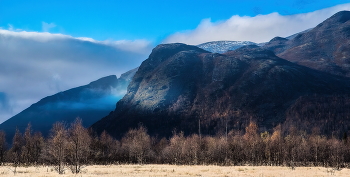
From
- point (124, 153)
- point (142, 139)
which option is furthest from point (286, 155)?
point (124, 153)

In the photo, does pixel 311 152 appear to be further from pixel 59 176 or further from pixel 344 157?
pixel 59 176

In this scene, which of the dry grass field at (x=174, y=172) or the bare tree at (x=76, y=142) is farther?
the bare tree at (x=76, y=142)

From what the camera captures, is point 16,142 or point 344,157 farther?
point 16,142

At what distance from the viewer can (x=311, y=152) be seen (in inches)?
5428

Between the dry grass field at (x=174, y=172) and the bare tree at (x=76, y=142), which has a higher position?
the bare tree at (x=76, y=142)

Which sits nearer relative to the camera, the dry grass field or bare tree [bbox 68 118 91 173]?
the dry grass field

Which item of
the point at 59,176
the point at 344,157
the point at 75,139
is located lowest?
the point at 344,157

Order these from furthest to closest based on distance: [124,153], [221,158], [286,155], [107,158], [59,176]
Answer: [124,153] → [107,158] → [221,158] → [286,155] → [59,176]

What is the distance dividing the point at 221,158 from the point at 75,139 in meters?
76.6

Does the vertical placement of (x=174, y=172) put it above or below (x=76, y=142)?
below

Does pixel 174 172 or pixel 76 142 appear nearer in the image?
A: pixel 76 142

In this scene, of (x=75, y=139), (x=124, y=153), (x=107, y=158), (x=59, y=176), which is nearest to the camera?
(x=59, y=176)

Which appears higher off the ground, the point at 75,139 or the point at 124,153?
the point at 75,139

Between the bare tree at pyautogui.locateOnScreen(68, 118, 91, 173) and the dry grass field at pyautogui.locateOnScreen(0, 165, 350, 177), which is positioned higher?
the bare tree at pyautogui.locateOnScreen(68, 118, 91, 173)
